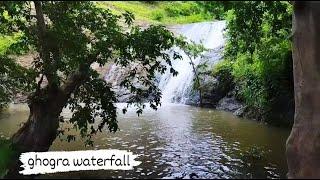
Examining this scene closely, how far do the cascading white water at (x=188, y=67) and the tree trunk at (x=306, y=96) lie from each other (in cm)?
2051

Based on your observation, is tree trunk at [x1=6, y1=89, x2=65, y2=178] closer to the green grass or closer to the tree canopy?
the tree canopy

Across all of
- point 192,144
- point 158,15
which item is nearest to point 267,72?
point 192,144

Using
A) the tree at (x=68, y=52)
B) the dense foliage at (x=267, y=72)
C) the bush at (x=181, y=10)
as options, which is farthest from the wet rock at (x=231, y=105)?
the bush at (x=181, y=10)

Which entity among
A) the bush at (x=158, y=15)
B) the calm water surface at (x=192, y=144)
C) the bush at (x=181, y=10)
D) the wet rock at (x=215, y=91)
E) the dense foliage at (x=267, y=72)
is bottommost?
the calm water surface at (x=192, y=144)

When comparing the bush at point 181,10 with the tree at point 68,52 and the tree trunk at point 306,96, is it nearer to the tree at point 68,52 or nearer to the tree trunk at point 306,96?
the tree at point 68,52

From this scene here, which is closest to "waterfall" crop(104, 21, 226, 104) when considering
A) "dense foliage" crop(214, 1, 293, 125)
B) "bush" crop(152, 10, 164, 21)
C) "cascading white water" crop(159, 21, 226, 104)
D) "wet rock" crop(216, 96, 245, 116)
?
"cascading white water" crop(159, 21, 226, 104)

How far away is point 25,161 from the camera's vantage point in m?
9.26

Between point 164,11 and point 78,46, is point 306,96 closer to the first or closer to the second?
point 78,46

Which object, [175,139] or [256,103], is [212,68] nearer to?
[256,103]

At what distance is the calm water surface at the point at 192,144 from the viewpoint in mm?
12766

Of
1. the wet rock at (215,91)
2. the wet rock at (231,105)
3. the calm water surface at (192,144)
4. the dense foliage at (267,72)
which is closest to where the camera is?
the calm water surface at (192,144)

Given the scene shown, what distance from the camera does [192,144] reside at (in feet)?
55.5

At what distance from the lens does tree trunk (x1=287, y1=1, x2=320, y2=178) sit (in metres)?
9.12

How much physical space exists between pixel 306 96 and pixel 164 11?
48158mm
